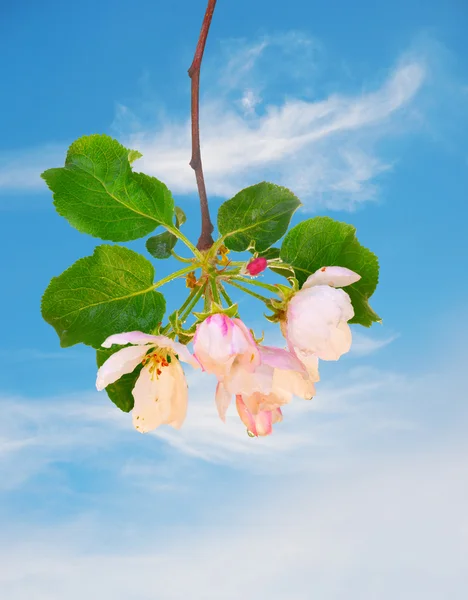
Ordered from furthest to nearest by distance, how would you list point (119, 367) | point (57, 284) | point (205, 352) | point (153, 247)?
point (153, 247)
point (57, 284)
point (119, 367)
point (205, 352)

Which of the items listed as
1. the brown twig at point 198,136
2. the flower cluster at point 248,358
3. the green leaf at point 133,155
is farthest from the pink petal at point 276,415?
the green leaf at point 133,155

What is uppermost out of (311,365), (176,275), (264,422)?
(176,275)

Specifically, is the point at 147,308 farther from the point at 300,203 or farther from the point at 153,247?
the point at 300,203

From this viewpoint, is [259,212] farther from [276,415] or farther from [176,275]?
[276,415]

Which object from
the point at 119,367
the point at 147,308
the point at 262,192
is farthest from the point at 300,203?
the point at 119,367

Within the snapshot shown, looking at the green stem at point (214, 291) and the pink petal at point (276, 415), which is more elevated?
the green stem at point (214, 291)

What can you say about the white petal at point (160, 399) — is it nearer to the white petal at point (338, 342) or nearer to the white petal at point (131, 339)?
the white petal at point (131, 339)

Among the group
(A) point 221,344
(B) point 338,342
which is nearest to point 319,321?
(B) point 338,342
